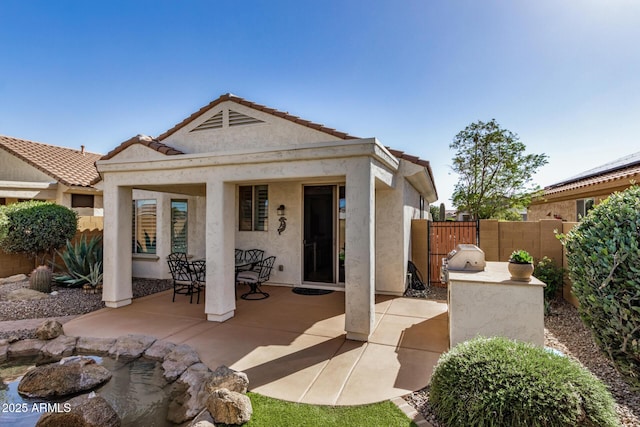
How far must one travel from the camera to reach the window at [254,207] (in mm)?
10352

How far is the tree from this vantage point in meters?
14.9

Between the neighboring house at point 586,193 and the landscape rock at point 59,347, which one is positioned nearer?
the landscape rock at point 59,347

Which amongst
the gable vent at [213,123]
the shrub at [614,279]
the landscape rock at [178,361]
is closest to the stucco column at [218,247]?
the landscape rock at [178,361]

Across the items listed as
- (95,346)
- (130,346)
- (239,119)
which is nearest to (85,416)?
(130,346)

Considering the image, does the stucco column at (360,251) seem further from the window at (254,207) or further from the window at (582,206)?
the window at (582,206)

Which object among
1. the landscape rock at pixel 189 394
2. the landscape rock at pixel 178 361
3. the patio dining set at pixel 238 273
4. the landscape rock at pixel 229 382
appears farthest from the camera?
the patio dining set at pixel 238 273

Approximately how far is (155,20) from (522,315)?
38.0ft

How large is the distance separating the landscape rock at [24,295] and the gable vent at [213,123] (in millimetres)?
6473

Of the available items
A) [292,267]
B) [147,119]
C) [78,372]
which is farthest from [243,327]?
→ [147,119]

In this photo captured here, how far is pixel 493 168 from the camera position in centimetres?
1538

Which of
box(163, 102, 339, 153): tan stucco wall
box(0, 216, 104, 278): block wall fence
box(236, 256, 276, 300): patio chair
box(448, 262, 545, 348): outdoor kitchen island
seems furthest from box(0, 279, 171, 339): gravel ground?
box(448, 262, 545, 348): outdoor kitchen island

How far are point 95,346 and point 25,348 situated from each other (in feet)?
4.15

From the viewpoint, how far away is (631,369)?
254cm

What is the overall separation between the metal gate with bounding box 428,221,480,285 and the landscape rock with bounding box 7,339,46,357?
1009 cm
